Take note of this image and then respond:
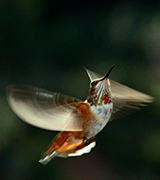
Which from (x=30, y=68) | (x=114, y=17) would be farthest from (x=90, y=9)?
(x=30, y=68)

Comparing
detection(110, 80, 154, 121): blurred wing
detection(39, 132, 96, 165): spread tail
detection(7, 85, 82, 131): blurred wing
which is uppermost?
detection(7, 85, 82, 131): blurred wing

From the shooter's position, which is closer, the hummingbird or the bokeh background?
the hummingbird

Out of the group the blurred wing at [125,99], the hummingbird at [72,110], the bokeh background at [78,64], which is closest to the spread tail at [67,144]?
the hummingbird at [72,110]

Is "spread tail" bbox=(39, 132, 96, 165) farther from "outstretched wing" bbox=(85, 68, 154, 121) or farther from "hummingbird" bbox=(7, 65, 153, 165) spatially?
"outstretched wing" bbox=(85, 68, 154, 121)

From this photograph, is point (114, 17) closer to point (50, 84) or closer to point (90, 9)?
point (90, 9)

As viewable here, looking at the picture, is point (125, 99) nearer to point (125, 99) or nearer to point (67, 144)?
point (125, 99)

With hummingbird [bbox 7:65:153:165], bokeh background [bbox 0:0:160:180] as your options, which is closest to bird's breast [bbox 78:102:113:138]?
hummingbird [bbox 7:65:153:165]

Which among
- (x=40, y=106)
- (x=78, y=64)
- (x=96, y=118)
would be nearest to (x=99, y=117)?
(x=96, y=118)
